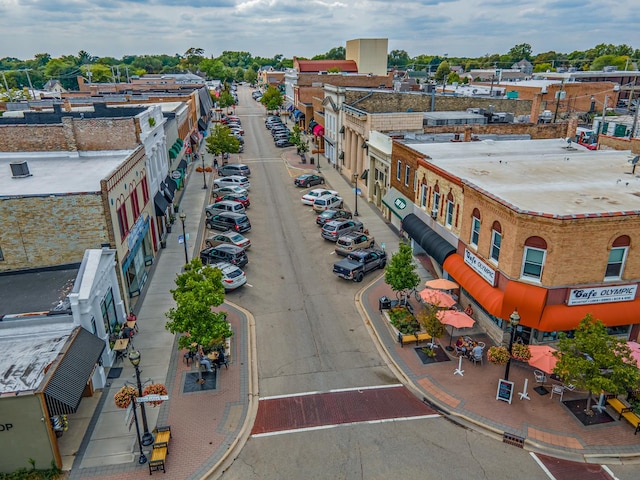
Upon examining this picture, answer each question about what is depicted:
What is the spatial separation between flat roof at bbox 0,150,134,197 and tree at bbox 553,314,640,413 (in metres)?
21.6

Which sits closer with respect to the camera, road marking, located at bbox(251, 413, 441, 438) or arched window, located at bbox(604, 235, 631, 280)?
road marking, located at bbox(251, 413, 441, 438)

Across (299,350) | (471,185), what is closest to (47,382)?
(299,350)

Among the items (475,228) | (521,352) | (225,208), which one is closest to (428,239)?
(475,228)

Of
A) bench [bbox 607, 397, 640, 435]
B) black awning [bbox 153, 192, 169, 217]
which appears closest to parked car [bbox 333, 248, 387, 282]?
black awning [bbox 153, 192, 169, 217]

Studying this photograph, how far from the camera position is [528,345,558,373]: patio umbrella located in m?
18.3

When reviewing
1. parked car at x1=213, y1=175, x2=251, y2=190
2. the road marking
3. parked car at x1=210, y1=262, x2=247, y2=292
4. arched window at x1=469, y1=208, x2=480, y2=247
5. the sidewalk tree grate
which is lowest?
the road marking

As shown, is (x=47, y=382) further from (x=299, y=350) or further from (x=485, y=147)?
(x=485, y=147)

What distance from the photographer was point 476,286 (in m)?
23.0

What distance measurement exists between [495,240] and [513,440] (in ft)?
29.4

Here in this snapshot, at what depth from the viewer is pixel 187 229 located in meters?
39.4

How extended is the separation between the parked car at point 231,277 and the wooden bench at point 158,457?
494 inches

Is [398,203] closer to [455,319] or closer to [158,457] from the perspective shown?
[455,319]

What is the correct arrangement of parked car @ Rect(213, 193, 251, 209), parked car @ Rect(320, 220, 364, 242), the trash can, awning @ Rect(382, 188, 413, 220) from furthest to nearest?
parked car @ Rect(213, 193, 251, 209) → parked car @ Rect(320, 220, 364, 242) → awning @ Rect(382, 188, 413, 220) → the trash can

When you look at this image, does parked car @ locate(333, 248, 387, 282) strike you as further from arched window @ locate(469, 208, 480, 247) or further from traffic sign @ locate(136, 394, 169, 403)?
traffic sign @ locate(136, 394, 169, 403)
